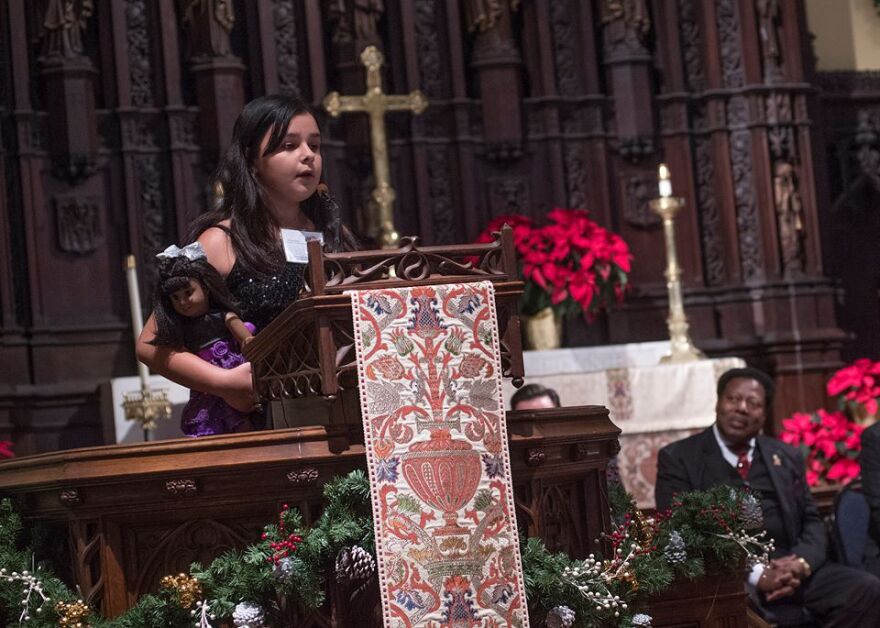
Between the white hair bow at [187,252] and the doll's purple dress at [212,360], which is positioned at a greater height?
the white hair bow at [187,252]

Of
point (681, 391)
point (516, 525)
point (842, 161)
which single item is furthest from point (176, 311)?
point (842, 161)

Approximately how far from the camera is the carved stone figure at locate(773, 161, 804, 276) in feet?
25.7

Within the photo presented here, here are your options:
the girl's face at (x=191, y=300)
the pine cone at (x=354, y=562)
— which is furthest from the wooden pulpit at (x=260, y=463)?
the girl's face at (x=191, y=300)

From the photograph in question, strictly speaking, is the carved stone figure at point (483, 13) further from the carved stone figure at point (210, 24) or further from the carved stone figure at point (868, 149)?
the carved stone figure at point (868, 149)

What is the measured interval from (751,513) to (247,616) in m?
1.31

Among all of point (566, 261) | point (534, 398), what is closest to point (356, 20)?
point (566, 261)

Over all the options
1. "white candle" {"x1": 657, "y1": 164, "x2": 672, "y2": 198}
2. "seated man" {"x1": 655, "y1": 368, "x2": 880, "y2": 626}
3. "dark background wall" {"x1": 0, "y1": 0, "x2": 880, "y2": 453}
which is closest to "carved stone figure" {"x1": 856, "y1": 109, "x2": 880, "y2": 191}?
"dark background wall" {"x1": 0, "y1": 0, "x2": 880, "y2": 453}

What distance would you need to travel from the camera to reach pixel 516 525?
3109 mm

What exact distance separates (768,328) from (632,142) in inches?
43.6

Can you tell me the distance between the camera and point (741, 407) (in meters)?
5.84

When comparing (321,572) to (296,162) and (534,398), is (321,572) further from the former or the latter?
(534,398)

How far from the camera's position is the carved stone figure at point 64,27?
23.0 ft

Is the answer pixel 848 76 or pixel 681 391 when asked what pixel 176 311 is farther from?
pixel 848 76

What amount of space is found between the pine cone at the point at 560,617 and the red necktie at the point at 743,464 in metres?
2.75
